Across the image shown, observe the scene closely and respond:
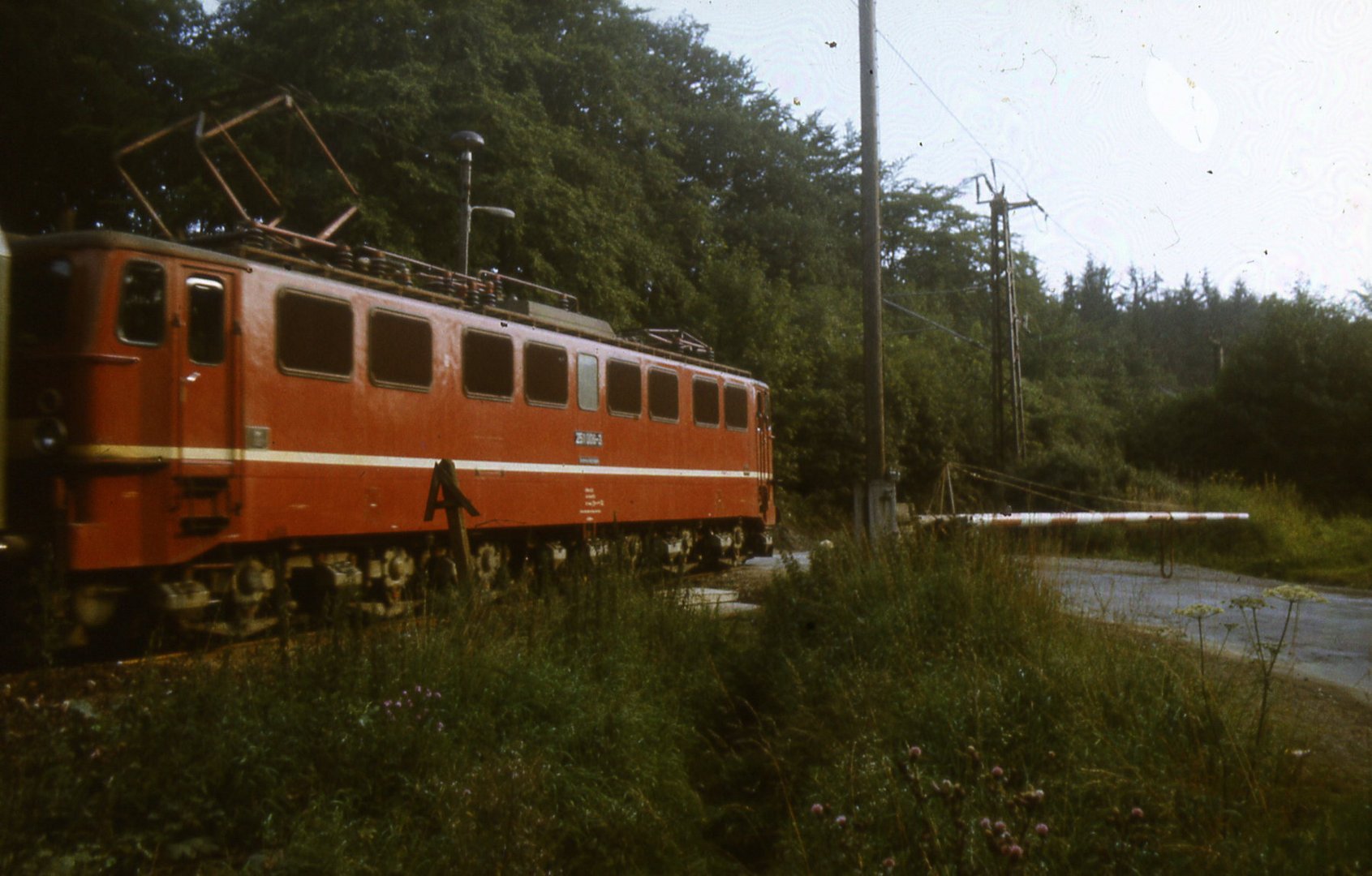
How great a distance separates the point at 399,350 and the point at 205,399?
241cm

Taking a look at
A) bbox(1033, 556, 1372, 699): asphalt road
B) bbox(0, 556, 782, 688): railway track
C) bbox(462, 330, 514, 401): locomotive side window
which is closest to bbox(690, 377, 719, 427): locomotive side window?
bbox(462, 330, 514, 401): locomotive side window

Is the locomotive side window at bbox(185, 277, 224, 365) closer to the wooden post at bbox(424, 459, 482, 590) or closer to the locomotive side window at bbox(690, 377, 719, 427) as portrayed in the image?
the wooden post at bbox(424, 459, 482, 590)

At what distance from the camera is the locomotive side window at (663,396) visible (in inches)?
632

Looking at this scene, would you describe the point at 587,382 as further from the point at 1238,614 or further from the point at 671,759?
the point at 671,759

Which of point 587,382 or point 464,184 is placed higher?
point 464,184

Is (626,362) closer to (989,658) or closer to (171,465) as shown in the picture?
(171,465)

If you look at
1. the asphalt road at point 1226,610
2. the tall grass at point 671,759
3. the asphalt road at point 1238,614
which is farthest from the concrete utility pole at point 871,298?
the tall grass at point 671,759

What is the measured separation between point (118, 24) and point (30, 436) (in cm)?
1717

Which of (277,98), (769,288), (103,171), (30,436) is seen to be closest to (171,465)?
(30,436)

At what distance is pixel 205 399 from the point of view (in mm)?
9133

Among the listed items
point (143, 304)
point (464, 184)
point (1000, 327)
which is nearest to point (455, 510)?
point (143, 304)

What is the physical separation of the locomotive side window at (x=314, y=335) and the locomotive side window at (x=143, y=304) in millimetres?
Result: 1050

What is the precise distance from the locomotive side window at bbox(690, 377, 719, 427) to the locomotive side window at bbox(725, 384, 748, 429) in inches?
16.9

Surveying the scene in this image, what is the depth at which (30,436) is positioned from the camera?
27.9 ft
